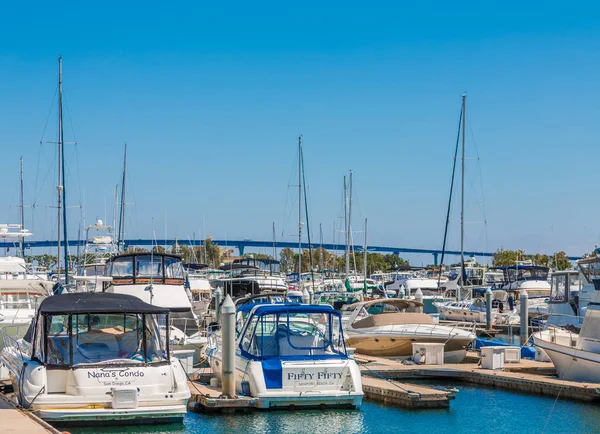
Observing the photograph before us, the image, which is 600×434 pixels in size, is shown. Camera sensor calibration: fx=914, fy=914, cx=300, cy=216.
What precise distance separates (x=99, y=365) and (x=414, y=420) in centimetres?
742

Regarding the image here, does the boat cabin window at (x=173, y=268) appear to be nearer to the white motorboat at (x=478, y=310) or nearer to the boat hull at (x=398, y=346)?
the boat hull at (x=398, y=346)

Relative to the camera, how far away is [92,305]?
61.5 feet

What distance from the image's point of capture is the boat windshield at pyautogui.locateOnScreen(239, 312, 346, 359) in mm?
20875

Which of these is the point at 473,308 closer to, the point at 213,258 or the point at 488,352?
the point at 488,352

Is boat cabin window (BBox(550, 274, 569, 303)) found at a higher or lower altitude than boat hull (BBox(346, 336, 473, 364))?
higher

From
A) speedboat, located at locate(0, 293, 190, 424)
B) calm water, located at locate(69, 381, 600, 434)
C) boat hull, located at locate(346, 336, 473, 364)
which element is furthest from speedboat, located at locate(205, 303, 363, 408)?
boat hull, located at locate(346, 336, 473, 364)

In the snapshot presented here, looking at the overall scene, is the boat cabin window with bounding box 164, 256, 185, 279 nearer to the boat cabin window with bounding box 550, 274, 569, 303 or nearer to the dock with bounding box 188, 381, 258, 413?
the dock with bounding box 188, 381, 258, 413

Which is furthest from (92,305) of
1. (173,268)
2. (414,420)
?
(173,268)

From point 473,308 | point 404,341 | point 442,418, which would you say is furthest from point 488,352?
point 473,308

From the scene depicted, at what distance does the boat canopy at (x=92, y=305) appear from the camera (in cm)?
1853

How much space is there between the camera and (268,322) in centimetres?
2138

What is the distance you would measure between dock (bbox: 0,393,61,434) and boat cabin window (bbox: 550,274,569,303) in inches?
1124

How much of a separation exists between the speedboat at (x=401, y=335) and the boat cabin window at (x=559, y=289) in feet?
39.7

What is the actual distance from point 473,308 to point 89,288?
27.3 m
